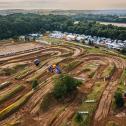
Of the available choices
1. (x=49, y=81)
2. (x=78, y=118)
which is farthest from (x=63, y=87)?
(x=49, y=81)

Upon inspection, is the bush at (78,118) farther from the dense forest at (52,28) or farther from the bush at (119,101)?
the dense forest at (52,28)

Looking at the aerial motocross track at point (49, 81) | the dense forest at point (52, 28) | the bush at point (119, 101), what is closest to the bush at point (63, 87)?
the aerial motocross track at point (49, 81)

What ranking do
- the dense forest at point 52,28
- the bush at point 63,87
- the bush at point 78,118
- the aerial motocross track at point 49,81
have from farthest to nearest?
1. the dense forest at point 52,28
2. the bush at point 63,87
3. the aerial motocross track at point 49,81
4. the bush at point 78,118

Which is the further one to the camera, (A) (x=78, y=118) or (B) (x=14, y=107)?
(B) (x=14, y=107)

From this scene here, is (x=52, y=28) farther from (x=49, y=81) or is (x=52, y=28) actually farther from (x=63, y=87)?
(x=63, y=87)

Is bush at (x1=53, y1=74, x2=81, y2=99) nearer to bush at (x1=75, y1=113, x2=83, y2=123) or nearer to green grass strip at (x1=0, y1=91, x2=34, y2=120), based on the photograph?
green grass strip at (x1=0, y1=91, x2=34, y2=120)

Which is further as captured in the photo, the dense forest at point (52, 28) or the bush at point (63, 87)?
the dense forest at point (52, 28)

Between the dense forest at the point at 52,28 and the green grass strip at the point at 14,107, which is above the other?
the green grass strip at the point at 14,107

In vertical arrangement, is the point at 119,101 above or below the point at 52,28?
above

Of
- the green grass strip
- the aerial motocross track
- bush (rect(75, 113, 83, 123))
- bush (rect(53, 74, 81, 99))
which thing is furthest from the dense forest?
bush (rect(75, 113, 83, 123))
